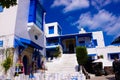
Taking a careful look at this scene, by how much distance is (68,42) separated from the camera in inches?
1614

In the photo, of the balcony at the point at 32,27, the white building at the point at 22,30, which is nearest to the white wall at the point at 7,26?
the white building at the point at 22,30

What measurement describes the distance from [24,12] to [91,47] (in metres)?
17.8

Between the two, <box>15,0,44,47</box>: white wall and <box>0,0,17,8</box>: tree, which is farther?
<box>15,0,44,47</box>: white wall

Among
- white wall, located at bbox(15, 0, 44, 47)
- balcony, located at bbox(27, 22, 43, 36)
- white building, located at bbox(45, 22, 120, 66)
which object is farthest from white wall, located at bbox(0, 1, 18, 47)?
white building, located at bbox(45, 22, 120, 66)

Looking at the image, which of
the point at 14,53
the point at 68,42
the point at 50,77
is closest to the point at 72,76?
the point at 50,77

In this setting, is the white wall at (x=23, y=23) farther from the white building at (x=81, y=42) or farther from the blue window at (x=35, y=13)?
the white building at (x=81, y=42)

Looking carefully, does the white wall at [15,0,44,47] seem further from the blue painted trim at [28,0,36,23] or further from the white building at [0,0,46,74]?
the blue painted trim at [28,0,36,23]

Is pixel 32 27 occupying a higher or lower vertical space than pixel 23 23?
lower

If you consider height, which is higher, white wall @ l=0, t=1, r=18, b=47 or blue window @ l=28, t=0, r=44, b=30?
blue window @ l=28, t=0, r=44, b=30

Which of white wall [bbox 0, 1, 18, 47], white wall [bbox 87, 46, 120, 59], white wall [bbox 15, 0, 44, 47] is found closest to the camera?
white wall [bbox 0, 1, 18, 47]

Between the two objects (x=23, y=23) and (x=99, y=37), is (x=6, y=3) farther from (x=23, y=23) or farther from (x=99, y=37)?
(x=99, y=37)

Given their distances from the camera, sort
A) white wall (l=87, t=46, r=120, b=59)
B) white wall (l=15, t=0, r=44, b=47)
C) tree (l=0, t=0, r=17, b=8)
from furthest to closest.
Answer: white wall (l=87, t=46, r=120, b=59), white wall (l=15, t=0, r=44, b=47), tree (l=0, t=0, r=17, b=8)

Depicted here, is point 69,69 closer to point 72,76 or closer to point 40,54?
point 40,54

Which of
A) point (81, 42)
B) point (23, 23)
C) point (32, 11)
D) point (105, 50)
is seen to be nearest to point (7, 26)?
point (23, 23)
